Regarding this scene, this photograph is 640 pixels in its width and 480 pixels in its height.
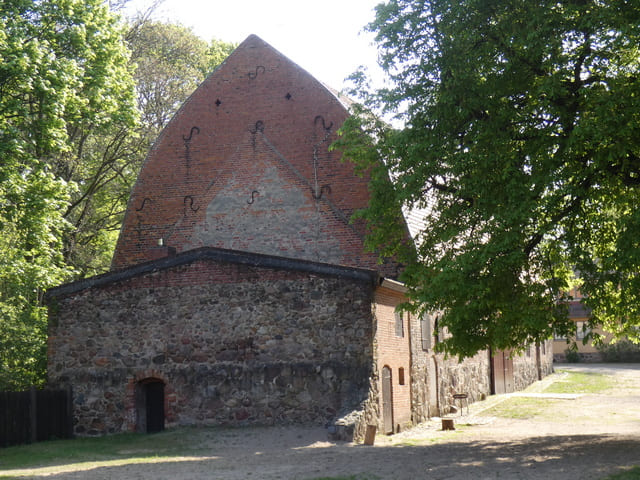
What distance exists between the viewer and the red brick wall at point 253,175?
25062 mm

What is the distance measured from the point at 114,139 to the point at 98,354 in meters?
12.5

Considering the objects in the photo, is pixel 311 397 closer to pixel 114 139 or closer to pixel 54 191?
pixel 54 191

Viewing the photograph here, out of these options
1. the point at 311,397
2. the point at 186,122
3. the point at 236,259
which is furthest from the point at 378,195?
the point at 186,122

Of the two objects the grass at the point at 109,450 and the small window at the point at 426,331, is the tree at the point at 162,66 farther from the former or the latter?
the grass at the point at 109,450

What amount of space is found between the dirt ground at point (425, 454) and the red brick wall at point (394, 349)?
690 mm

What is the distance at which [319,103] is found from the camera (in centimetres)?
2639

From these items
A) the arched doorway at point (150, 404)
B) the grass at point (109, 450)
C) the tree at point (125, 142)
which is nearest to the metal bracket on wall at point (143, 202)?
the tree at point (125, 142)

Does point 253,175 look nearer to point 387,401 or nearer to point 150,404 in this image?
point 150,404

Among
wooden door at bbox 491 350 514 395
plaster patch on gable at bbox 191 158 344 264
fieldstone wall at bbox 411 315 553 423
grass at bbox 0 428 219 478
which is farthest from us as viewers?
wooden door at bbox 491 350 514 395

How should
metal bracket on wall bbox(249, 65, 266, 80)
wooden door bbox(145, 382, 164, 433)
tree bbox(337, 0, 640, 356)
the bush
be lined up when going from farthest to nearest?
the bush → metal bracket on wall bbox(249, 65, 266, 80) → wooden door bbox(145, 382, 164, 433) → tree bbox(337, 0, 640, 356)

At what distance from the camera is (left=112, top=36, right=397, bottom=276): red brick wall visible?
25.1m

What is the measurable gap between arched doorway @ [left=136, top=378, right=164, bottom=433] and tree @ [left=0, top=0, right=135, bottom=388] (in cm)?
404

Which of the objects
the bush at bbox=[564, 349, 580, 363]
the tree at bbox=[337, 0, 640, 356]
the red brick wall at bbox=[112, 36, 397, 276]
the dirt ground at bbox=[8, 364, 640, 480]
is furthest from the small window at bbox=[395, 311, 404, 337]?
the bush at bbox=[564, 349, 580, 363]

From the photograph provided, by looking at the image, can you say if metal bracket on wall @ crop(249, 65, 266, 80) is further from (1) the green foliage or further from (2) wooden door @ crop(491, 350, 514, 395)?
(1) the green foliage
